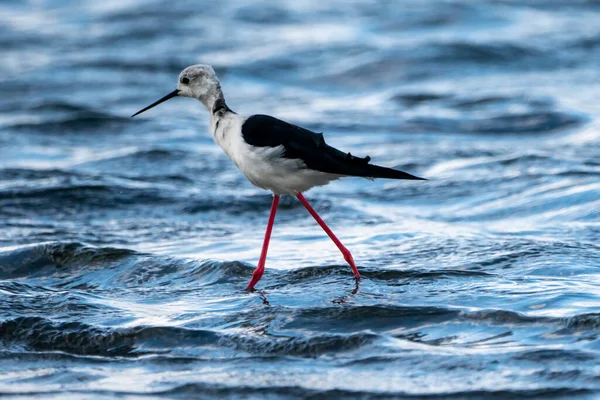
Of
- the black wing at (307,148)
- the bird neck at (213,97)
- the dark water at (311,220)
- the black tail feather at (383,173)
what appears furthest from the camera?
the bird neck at (213,97)

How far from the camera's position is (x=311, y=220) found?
948 centimetres

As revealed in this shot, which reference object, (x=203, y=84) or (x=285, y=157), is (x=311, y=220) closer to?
(x=203, y=84)

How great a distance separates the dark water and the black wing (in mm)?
809

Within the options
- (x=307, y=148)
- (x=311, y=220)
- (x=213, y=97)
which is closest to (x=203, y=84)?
(x=213, y=97)

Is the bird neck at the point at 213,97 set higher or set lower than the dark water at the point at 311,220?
higher

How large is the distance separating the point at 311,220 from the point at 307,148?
2949mm

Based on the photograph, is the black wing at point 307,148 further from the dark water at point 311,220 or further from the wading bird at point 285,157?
the dark water at point 311,220

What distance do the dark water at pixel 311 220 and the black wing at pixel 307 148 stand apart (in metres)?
0.81

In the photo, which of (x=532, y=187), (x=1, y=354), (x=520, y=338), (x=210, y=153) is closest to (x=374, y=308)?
(x=520, y=338)

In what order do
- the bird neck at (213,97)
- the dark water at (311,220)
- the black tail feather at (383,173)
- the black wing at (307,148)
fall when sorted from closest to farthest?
the dark water at (311,220)
the black tail feather at (383,173)
the black wing at (307,148)
the bird neck at (213,97)

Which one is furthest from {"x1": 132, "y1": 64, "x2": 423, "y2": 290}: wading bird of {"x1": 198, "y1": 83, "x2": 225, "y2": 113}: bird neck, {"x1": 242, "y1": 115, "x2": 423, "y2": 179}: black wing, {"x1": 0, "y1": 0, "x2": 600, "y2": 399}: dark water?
{"x1": 0, "y1": 0, "x2": 600, "y2": 399}: dark water

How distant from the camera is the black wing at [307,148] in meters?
6.50

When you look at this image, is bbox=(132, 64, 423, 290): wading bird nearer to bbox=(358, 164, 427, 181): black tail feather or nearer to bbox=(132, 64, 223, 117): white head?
bbox=(358, 164, 427, 181): black tail feather

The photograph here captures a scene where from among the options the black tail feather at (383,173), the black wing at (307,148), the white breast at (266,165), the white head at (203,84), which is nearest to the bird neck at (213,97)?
the white head at (203,84)
